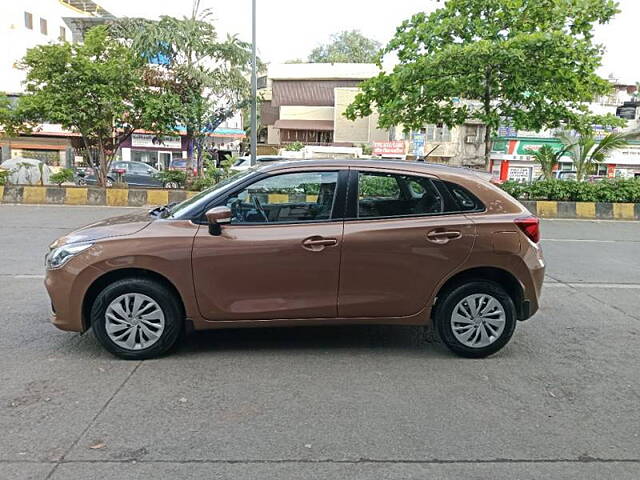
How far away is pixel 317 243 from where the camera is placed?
4.48 metres

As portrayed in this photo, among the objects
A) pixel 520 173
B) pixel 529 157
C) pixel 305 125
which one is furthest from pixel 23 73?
pixel 529 157

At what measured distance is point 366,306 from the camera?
15.3 ft

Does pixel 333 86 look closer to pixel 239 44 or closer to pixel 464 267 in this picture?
pixel 239 44

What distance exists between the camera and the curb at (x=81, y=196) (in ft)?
53.9

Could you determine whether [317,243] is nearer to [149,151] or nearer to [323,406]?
[323,406]

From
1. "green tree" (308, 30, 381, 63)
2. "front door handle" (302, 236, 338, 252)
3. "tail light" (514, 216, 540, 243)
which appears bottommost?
"front door handle" (302, 236, 338, 252)

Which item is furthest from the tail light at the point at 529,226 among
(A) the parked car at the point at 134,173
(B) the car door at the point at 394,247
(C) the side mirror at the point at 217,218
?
(A) the parked car at the point at 134,173

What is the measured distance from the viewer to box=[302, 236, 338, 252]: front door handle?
14.7ft

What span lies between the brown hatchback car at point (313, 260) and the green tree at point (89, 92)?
12.6 meters

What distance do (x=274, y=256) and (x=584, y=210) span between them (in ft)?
47.0

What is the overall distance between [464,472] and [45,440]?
2.39 meters

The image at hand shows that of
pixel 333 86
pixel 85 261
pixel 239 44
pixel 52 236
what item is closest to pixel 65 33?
pixel 333 86

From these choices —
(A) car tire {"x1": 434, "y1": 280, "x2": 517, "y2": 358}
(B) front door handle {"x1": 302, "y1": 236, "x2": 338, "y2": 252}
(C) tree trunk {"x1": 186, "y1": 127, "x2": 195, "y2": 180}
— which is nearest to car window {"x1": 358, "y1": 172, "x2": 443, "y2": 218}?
(B) front door handle {"x1": 302, "y1": 236, "x2": 338, "y2": 252}

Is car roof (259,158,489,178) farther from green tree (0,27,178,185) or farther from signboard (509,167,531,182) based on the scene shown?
signboard (509,167,531,182)
